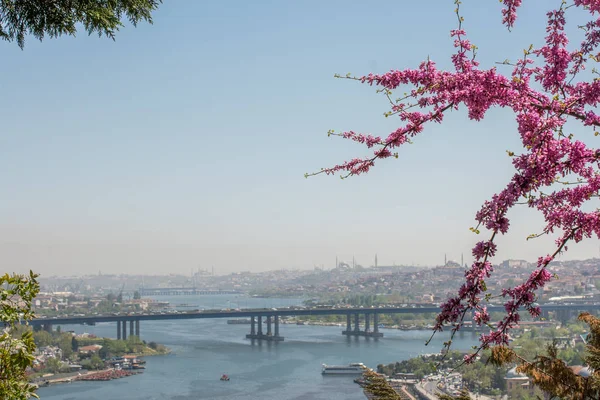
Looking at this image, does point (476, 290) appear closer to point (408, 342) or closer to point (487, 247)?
point (487, 247)

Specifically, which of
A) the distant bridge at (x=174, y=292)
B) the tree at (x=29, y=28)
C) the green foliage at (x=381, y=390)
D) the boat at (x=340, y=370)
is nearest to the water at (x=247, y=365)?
the boat at (x=340, y=370)

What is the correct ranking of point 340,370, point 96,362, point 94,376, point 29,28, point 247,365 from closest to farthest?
1. point 29,28
2. point 340,370
3. point 94,376
4. point 247,365
5. point 96,362

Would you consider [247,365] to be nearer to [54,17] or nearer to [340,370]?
[340,370]

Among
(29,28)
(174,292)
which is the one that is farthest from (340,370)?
(174,292)

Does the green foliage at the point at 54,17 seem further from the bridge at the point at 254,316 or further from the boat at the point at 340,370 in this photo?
the bridge at the point at 254,316

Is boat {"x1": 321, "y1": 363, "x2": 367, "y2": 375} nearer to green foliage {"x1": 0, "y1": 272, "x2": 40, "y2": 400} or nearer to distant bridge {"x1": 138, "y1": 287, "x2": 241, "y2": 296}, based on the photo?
green foliage {"x1": 0, "y1": 272, "x2": 40, "y2": 400}

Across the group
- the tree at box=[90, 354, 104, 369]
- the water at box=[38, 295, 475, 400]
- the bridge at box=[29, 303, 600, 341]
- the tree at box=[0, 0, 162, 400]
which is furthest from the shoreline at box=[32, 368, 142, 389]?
the tree at box=[0, 0, 162, 400]

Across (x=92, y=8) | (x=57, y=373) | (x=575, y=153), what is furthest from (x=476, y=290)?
(x=57, y=373)
